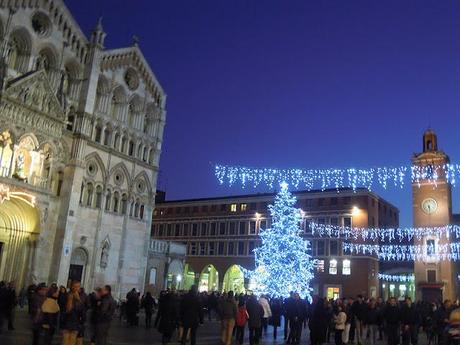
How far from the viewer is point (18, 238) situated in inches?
1282

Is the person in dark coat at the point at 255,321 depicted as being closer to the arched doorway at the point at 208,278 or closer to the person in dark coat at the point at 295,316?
the person in dark coat at the point at 295,316

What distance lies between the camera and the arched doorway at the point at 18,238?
32062 millimetres

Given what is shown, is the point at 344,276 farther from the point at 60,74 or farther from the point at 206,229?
the point at 60,74

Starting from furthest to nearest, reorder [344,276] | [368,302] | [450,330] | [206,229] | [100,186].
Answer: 1. [206,229]
2. [344,276]
3. [100,186]
4. [368,302]
5. [450,330]

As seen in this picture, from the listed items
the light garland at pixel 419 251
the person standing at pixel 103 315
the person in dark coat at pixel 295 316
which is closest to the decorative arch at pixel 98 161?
the person in dark coat at pixel 295 316

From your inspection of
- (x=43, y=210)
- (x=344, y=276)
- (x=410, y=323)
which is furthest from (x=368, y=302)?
(x=344, y=276)

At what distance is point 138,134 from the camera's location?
4225cm

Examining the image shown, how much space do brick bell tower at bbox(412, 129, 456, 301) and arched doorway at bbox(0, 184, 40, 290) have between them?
47085 millimetres

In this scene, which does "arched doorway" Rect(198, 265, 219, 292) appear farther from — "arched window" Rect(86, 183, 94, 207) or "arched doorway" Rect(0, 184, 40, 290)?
"arched doorway" Rect(0, 184, 40, 290)

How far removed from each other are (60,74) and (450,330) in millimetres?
33613

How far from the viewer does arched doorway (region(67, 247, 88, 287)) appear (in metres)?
35.5

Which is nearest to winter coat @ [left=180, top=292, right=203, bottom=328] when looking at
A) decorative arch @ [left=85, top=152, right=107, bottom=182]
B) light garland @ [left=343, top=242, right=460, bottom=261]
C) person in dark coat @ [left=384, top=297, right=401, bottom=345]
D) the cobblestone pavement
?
the cobblestone pavement

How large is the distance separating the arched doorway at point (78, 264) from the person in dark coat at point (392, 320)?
2328 cm

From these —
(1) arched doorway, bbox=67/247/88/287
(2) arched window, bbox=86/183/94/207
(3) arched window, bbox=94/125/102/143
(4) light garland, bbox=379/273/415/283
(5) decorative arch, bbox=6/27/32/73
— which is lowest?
(1) arched doorway, bbox=67/247/88/287
